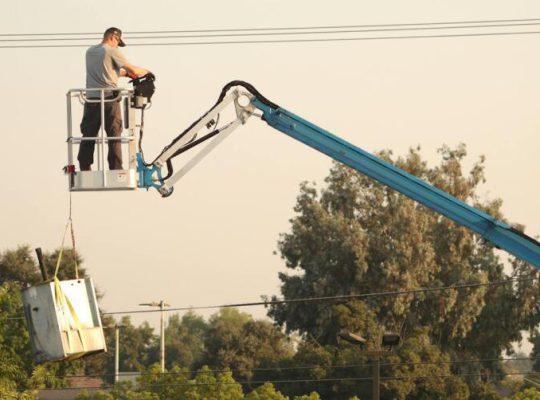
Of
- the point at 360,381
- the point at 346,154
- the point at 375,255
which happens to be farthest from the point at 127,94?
the point at 375,255

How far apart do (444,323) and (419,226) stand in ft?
17.6

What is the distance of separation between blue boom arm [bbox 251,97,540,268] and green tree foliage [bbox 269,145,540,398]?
178 feet

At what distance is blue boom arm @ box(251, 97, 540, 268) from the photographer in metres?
22.9

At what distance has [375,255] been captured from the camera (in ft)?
267

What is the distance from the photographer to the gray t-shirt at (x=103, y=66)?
21.6 metres

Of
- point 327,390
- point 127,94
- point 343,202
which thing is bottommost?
point 327,390

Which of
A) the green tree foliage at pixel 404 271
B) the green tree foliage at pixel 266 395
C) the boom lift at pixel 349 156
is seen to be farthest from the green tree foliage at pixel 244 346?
the boom lift at pixel 349 156

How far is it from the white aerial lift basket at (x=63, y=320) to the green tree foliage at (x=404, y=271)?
57460 millimetres

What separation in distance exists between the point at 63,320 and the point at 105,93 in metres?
3.73

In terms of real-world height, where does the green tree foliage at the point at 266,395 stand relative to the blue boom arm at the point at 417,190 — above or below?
below

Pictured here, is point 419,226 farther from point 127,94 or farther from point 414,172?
point 127,94

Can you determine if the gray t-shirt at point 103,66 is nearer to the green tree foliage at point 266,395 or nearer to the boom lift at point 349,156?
the boom lift at point 349,156

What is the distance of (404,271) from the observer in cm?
8025

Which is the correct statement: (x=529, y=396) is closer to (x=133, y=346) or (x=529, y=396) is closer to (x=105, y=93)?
(x=105, y=93)
